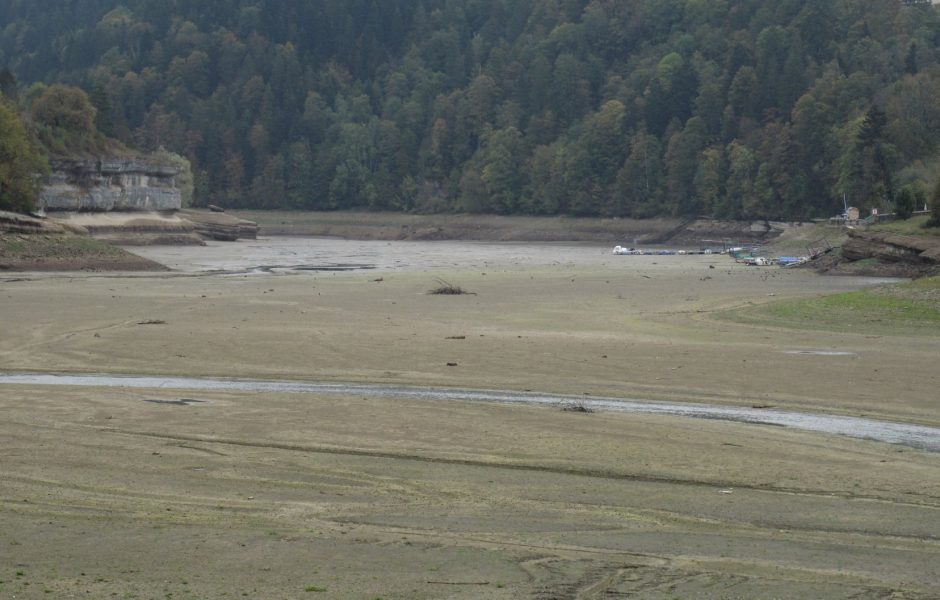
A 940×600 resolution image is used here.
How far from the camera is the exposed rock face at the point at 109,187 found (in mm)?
94688

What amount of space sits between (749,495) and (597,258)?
7096cm

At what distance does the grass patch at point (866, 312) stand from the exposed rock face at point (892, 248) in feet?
47.6

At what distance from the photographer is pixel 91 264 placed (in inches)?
2366

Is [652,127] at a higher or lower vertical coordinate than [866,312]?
higher

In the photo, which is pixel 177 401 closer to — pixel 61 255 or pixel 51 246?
pixel 61 255

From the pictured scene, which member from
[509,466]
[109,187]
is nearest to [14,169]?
[109,187]

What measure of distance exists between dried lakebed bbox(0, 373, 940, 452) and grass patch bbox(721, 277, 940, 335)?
12.0 m

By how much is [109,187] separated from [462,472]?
294 feet

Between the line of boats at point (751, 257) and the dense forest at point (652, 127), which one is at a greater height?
the dense forest at point (652, 127)

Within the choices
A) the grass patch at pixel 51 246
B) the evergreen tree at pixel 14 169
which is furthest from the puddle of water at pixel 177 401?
the evergreen tree at pixel 14 169

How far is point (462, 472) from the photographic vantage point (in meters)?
15.7

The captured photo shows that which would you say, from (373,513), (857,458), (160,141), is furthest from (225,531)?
(160,141)

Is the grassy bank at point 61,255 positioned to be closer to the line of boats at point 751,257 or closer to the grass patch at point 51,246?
the grass patch at point 51,246

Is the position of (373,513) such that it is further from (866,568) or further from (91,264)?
(91,264)
